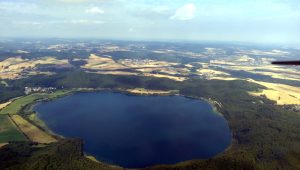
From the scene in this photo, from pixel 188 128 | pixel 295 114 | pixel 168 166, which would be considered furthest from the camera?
pixel 295 114

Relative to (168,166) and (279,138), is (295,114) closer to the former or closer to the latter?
(279,138)

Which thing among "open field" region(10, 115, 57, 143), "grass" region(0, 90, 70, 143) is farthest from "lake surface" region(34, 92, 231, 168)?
"grass" region(0, 90, 70, 143)

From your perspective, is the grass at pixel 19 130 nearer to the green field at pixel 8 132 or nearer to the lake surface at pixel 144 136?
the green field at pixel 8 132

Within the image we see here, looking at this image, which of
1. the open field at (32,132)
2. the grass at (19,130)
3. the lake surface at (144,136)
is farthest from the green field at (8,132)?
the lake surface at (144,136)

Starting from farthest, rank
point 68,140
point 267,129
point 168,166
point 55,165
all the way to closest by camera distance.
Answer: point 267,129
point 68,140
point 168,166
point 55,165

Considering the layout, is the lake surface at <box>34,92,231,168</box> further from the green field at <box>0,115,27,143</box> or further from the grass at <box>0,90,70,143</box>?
the green field at <box>0,115,27,143</box>

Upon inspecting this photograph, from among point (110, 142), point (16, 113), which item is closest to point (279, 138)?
point (110, 142)
